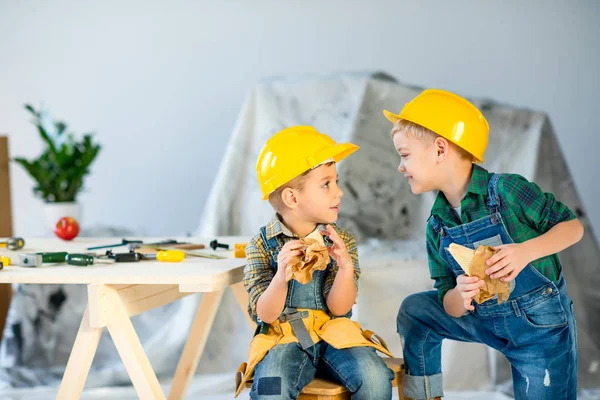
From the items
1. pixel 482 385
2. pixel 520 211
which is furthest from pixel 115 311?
pixel 482 385

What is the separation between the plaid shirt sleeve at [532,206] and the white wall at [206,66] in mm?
1788

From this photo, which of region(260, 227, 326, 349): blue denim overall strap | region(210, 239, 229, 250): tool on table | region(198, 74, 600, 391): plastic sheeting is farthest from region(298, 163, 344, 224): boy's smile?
region(198, 74, 600, 391): plastic sheeting

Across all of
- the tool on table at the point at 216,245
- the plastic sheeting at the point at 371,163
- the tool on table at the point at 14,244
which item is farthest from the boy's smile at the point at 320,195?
the plastic sheeting at the point at 371,163

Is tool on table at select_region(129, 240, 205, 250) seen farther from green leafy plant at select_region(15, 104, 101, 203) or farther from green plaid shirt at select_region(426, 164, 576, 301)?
green leafy plant at select_region(15, 104, 101, 203)

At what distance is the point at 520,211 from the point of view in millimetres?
1751

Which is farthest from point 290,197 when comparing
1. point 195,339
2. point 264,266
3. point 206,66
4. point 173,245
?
point 206,66

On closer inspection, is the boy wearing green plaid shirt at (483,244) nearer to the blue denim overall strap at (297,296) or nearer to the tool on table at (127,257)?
the blue denim overall strap at (297,296)

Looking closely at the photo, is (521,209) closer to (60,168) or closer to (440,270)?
(440,270)

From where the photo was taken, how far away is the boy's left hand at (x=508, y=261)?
64.0 inches

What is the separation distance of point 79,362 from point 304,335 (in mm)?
529

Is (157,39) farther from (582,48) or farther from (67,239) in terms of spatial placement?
(582,48)

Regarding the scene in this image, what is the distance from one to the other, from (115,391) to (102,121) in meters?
1.40

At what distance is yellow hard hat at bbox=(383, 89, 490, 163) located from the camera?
1.76 m

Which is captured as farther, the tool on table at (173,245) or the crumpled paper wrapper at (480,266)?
the tool on table at (173,245)
